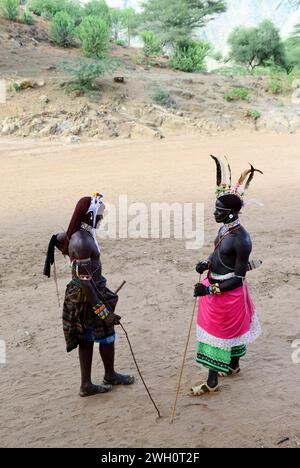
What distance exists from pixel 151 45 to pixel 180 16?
12.2 feet

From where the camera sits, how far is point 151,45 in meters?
26.2

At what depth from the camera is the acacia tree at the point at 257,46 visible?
32062 mm

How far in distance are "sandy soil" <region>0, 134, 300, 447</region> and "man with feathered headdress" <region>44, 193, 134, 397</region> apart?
0.45 meters

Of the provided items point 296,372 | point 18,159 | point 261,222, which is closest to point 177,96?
point 18,159

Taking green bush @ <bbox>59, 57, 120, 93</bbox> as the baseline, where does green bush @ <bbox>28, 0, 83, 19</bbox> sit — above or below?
above

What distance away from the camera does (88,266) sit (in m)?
3.47

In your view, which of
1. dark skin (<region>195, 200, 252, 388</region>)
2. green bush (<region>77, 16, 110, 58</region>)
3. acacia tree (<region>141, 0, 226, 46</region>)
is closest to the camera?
dark skin (<region>195, 200, 252, 388</region>)

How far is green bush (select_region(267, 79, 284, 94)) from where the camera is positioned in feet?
75.3

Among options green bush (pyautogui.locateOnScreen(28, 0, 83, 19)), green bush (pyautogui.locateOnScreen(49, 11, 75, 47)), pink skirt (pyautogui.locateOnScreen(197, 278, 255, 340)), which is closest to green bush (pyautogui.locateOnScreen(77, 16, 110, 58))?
green bush (pyautogui.locateOnScreen(49, 11, 75, 47))

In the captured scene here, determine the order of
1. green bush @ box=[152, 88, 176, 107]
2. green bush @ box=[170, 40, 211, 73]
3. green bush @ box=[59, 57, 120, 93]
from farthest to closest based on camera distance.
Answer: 1. green bush @ box=[170, 40, 211, 73]
2. green bush @ box=[152, 88, 176, 107]
3. green bush @ box=[59, 57, 120, 93]

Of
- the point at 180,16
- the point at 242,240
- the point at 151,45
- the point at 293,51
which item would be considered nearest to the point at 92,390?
the point at 242,240

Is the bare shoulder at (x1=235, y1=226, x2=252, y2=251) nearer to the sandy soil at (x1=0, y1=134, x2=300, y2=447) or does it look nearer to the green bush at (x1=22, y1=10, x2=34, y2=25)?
the sandy soil at (x1=0, y1=134, x2=300, y2=447)

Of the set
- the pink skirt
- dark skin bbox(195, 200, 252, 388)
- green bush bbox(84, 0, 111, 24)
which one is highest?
green bush bbox(84, 0, 111, 24)

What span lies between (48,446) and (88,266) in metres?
1.31
